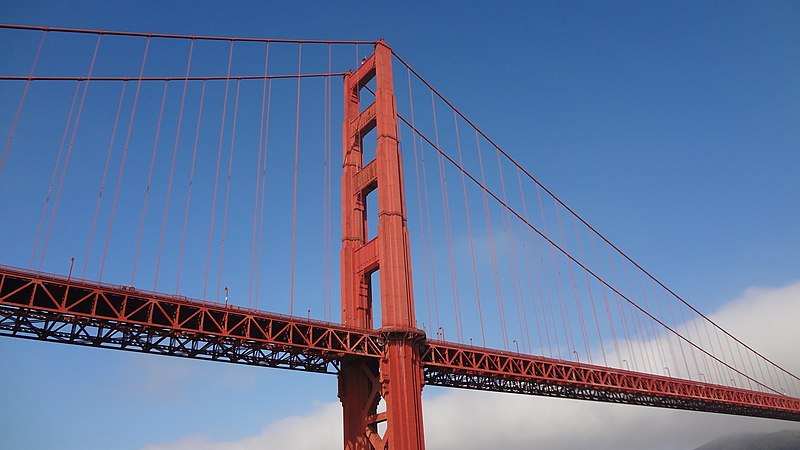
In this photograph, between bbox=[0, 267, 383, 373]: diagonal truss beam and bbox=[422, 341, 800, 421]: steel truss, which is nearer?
bbox=[0, 267, 383, 373]: diagonal truss beam

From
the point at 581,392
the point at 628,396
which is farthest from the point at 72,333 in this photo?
the point at 628,396

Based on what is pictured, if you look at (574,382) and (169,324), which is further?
(574,382)

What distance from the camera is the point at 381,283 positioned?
135 ft

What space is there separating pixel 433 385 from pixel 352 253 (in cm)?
1124

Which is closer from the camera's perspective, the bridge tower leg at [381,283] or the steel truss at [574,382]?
the bridge tower leg at [381,283]

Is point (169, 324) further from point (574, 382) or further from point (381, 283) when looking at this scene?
point (574, 382)

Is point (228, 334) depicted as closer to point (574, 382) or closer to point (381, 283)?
point (381, 283)

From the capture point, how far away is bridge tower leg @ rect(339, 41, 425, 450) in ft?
126

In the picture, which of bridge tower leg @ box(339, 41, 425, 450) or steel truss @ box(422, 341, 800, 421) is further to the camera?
steel truss @ box(422, 341, 800, 421)

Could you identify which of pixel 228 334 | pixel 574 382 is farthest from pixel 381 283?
pixel 574 382

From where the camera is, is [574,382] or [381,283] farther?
[574,382]

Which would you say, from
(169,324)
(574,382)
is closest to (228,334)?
(169,324)

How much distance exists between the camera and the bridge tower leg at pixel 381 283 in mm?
38438

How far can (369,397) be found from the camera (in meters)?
40.7
